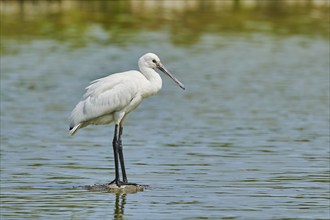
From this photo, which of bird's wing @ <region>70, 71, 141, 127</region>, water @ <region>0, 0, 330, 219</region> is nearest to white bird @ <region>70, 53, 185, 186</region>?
bird's wing @ <region>70, 71, 141, 127</region>

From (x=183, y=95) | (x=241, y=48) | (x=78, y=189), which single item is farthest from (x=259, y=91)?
(x=78, y=189)

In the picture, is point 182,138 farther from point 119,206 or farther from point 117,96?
point 119,206

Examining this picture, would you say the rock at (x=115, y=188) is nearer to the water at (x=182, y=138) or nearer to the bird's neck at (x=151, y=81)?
the water at (x=182, y=138)

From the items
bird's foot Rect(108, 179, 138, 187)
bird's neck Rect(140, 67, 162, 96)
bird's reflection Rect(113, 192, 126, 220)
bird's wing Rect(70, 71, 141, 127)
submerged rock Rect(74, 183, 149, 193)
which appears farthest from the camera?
bird's neck Rect(140, 67, 162, 96)

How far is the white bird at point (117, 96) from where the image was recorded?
51.7ft

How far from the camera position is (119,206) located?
14.5 m

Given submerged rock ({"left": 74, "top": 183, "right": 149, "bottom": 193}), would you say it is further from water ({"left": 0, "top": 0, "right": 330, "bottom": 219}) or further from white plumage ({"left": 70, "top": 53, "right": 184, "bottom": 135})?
white plumage ({"left": 70, "top": 53, "right": 184, "bottom": 135})

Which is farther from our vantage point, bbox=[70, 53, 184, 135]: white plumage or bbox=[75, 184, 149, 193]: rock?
bbox=[70, 53, 184, 135]: white plumage

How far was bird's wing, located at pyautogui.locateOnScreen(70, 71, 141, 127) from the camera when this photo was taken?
15.8 m

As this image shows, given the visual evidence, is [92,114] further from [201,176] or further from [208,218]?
[208,218]

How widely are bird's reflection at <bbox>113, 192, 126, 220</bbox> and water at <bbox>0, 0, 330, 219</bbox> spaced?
0.04 ft

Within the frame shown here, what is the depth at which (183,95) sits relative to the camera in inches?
1043

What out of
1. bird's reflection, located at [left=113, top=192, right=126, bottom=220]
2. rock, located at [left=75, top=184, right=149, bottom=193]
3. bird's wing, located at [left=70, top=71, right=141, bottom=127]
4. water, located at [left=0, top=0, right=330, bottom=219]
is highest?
bird's wing, located at [left=70, top=71, right=141, bottom=127]

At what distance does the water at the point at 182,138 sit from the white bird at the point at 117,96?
2.64 ft
